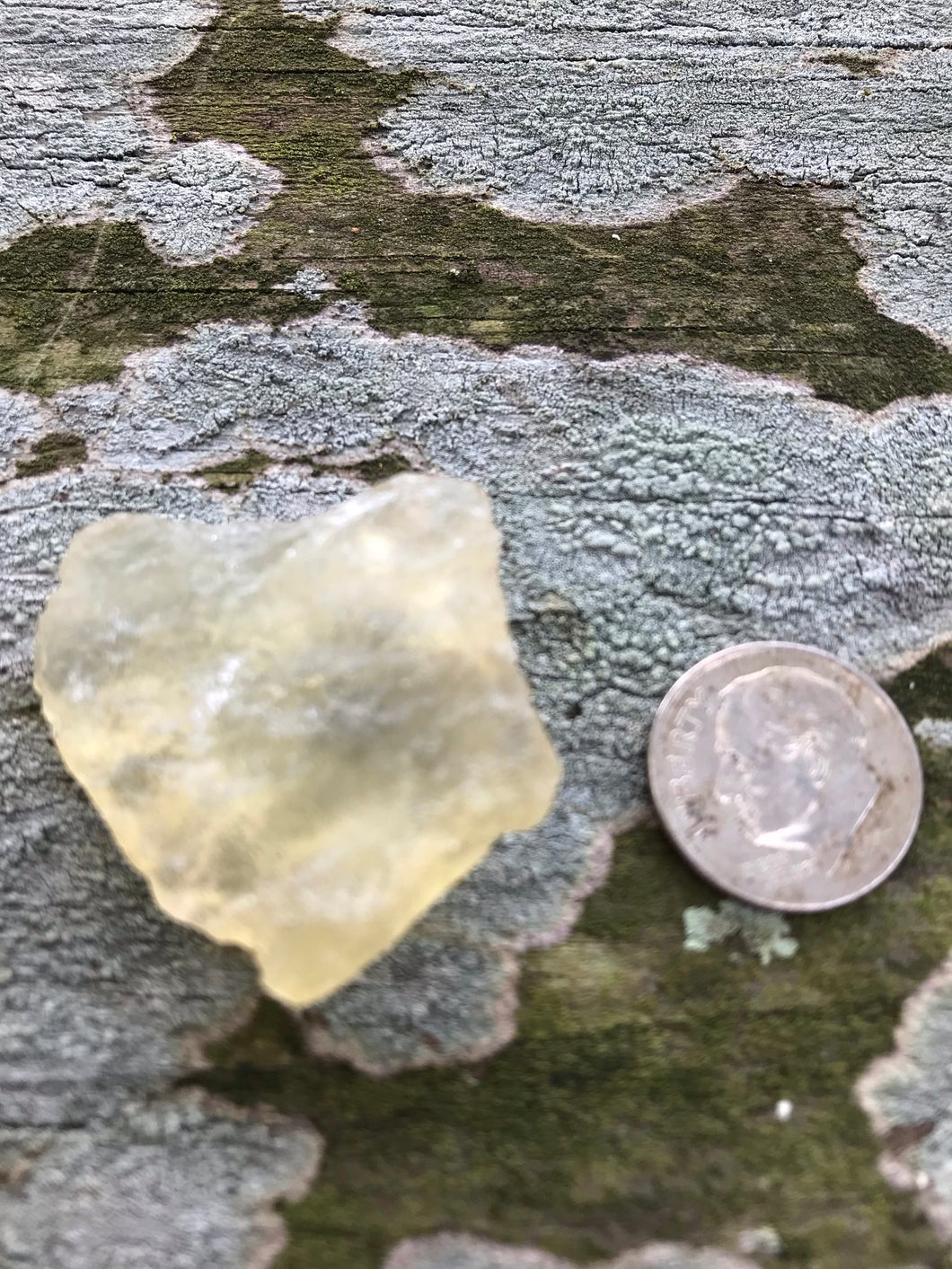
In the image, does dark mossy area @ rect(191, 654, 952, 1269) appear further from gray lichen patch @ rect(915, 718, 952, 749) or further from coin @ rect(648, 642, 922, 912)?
gray lichen patch @ rect(915, 718, 952, 749)

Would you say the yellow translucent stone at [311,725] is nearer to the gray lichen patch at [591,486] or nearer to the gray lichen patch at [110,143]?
the gray lichen patch at [591,486]

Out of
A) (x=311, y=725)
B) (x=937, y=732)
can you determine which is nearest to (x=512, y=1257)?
(x=311, y=725)

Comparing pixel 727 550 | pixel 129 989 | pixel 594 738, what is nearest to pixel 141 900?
pixel 129 989

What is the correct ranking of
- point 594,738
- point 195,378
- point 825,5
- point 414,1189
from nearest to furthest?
point 414,1189 → point 594,738 → point 195,378 → point 825,5

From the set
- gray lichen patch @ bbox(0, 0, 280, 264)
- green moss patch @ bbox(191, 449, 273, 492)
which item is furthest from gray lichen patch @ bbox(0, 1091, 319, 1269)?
gray lichen patch @ bbox(0, 0, 280, 264)

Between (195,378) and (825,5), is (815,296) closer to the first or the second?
(825,5)

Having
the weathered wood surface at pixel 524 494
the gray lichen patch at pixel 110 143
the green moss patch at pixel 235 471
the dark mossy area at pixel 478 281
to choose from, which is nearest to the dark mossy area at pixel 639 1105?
the weathered wood surface at pixel 524 494

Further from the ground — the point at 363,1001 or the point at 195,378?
the point at 195,378
